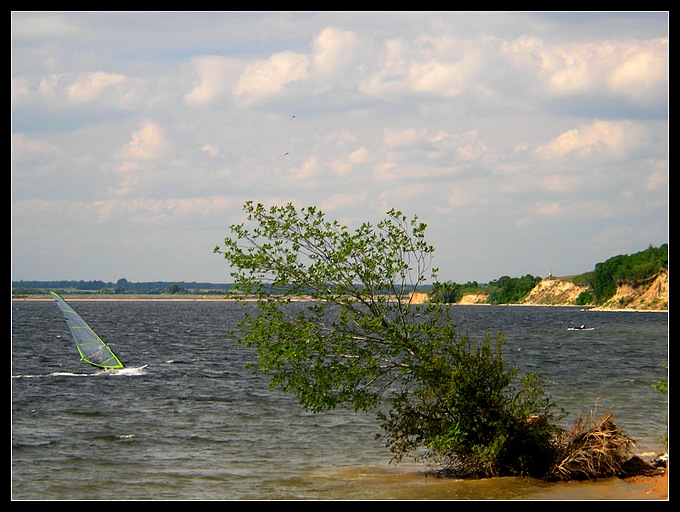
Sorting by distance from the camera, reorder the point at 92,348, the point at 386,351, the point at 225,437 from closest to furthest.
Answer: the point at 386,351 < the point at 225,437 < the point at 92,348

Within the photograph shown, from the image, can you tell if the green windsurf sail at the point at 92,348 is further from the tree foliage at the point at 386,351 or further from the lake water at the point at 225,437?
the tree foliage at the point at 386,351

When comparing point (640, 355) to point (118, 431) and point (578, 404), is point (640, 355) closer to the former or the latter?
point (578, 404)

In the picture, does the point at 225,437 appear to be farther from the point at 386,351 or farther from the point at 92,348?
the point at 92,348

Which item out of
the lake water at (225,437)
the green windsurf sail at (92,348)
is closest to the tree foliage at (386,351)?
the lake water at (225,437)

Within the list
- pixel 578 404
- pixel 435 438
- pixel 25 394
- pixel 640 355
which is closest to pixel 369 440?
pixel 435 438

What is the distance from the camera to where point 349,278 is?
24.5 meters

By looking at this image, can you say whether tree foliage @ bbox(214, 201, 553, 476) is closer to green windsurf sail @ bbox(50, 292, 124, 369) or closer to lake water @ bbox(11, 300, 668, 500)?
lake water @ bbox(11, 300, 668, 500)

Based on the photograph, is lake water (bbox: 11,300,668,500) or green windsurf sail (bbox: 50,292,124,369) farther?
green windsurf sail (bbox: 50,292,124,369)

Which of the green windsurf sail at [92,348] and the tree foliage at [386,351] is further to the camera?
the green windsurf sail at [92,348]

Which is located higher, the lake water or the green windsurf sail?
the green windsurf sail

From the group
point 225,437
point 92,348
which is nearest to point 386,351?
point 225,437

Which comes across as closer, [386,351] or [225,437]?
[386,351]

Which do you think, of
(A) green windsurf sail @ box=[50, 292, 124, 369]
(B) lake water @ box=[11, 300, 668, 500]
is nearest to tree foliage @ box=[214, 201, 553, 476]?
(B) lake water @ box=[11, 300, 668, 500]

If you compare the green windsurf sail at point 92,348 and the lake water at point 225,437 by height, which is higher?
the green windsurf sail at point 92,348
